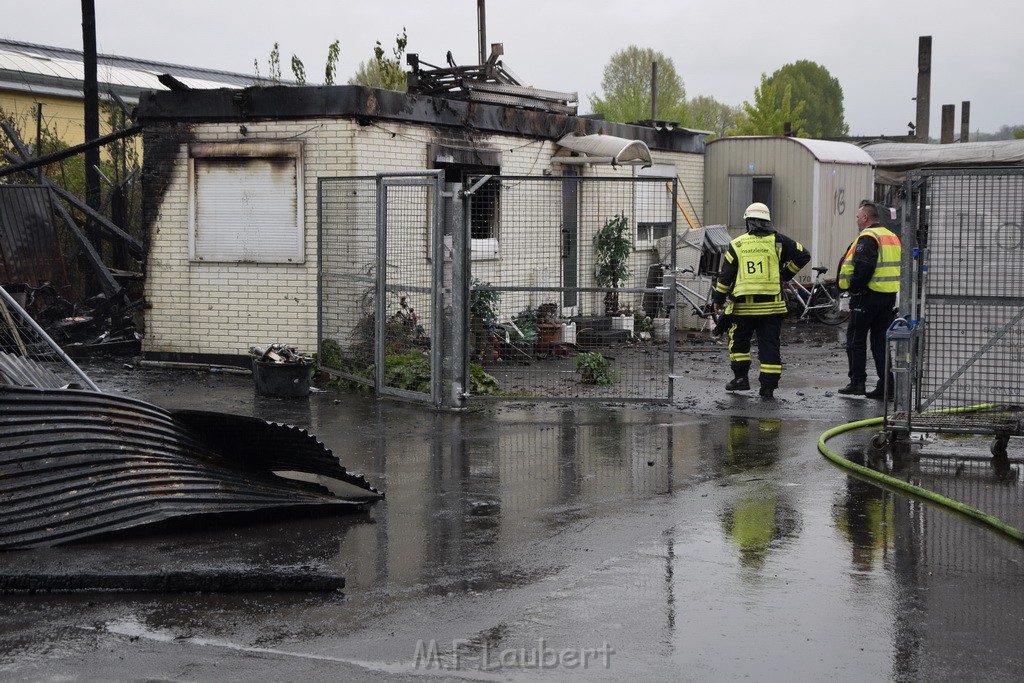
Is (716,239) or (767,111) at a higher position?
(767,111)

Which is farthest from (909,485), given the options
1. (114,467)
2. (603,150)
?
(603,150)

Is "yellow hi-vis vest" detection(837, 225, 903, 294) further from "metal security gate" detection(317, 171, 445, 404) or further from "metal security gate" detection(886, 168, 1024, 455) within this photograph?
"metal security gate" detection(317, 171, 445, 404)

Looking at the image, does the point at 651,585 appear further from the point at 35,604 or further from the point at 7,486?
the point at 7,486

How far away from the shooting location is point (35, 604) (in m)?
5.77

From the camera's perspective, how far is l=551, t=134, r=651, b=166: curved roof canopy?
54.6 feet

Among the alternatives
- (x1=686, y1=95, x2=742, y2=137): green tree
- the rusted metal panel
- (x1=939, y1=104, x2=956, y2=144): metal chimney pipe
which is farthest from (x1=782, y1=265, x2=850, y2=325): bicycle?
(x1=686, y1=95, x2=742, y2=137): green tree

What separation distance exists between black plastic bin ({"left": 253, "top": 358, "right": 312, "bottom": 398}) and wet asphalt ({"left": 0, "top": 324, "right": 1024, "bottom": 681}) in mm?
2601

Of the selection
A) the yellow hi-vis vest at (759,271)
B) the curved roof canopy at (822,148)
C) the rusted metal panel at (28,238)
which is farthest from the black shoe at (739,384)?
the rusted metal panel at (28,238)

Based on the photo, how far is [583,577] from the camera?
619cm

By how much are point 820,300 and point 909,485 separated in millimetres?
13532

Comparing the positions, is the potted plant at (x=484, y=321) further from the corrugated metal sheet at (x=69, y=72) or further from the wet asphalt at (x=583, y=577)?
the corrugated metal sheet at (x=69, y=72)

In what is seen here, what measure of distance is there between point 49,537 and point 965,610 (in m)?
4.72

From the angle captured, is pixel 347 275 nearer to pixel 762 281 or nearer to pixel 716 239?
pixel 762 281

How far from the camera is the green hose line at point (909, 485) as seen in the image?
7129 mm
